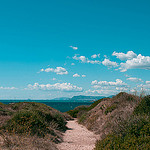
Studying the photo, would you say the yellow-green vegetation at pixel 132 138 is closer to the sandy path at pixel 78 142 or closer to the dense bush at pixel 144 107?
the dense bush at pixel 144 107

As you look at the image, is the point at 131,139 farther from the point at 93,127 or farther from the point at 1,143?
the point at 93,127

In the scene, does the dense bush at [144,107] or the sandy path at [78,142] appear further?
the sandy path at [78,142]

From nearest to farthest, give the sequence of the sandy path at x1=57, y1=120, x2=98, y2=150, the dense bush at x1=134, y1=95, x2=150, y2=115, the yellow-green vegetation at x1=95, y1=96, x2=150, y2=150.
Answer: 1. the yellow-green vegetation at x1=95, y1=96, x2=150, y2=150
2. the dense bush at x1=134, y1=95, x2=150, y2=115
3. the sandy path at x1=57, y1=120, x2=98, y2=150

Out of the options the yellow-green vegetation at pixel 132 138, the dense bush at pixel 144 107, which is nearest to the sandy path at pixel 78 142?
the dense bush at pixel 144 107

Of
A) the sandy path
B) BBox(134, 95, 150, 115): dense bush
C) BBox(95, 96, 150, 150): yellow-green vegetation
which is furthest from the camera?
the sandy path

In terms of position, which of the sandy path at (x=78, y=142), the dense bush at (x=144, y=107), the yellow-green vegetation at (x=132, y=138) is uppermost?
the dense bush at (x=144, y=107)

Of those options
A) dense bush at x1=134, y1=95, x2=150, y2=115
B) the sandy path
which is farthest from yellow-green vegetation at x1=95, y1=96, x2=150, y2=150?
the sandy path

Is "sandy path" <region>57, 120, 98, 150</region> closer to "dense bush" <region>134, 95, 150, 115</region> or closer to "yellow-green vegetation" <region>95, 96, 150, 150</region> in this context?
"dense bush" <region>134, 95, 150, 115</region>

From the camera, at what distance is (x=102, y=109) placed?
70.7ft

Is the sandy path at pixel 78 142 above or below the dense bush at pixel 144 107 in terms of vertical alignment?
below

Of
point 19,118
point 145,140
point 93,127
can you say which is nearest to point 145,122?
point 145,140

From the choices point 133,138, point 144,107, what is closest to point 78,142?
point 144,107

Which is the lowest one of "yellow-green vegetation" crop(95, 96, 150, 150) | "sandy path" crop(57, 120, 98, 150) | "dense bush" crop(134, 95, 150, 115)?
"sandy path" crop(57, 120, 98, 150)

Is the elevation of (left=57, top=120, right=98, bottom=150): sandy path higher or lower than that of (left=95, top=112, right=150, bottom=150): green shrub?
lower
